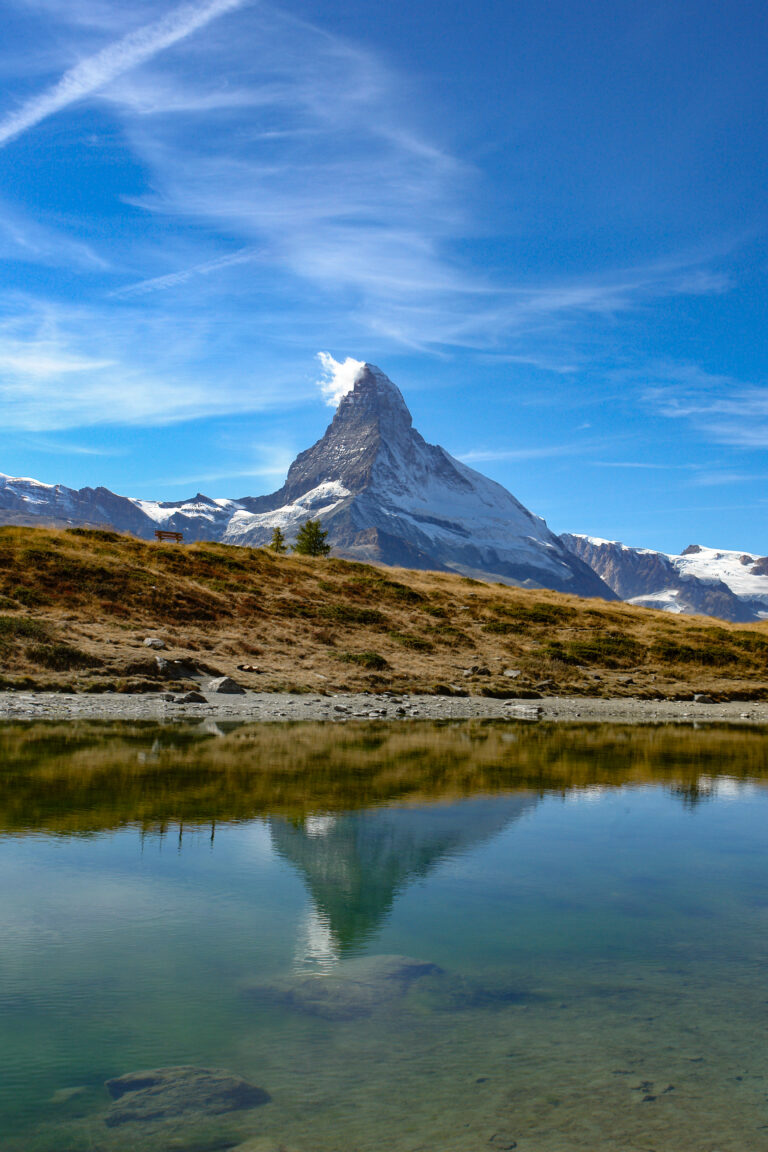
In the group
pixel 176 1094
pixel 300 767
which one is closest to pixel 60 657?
pixel 300 767

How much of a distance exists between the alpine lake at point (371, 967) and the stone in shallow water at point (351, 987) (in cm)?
4

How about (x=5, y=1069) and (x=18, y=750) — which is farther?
(x=18, y=750)

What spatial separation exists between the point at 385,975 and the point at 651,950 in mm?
3176

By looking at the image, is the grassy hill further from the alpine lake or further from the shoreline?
the alpine lake

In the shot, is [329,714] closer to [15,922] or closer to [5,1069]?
[15,922]

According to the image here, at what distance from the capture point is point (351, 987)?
27.9 ft

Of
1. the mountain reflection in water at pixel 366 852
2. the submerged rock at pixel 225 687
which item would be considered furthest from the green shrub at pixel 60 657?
the mountain reflection in water at pixel 366 852

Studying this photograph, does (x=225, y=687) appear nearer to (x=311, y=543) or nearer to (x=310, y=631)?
(x=310, y=631)

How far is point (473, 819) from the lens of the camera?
16.8 m

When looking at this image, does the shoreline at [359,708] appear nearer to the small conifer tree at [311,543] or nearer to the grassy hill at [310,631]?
the grassy hill at [310,631]

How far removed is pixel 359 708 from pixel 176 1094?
1117 inches

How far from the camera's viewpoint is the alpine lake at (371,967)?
6.19 m

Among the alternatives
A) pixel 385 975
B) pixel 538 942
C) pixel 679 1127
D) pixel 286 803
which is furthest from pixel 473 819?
pixel 679 1127

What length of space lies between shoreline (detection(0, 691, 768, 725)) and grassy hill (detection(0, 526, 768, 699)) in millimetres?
1910
